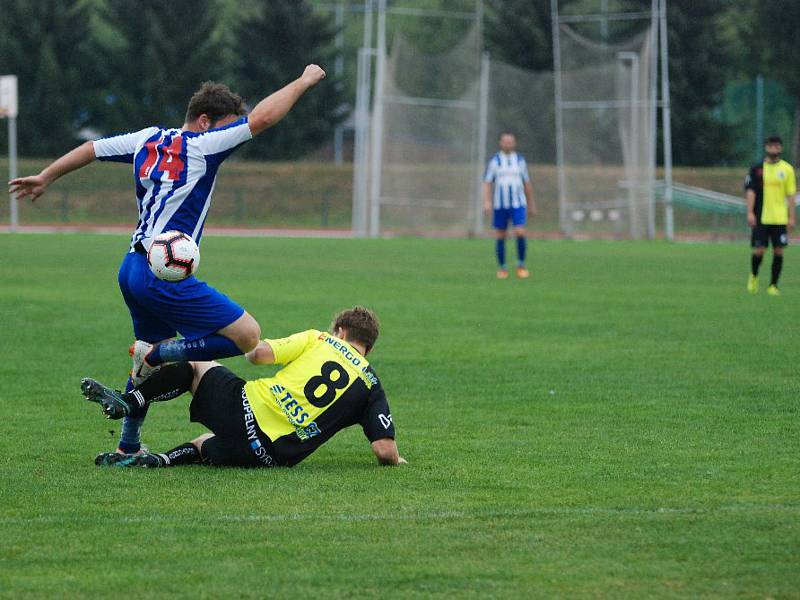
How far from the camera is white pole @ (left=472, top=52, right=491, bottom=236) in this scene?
37.0 m

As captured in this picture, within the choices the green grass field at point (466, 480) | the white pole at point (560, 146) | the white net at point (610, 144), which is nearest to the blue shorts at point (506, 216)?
the green grass field at point (466, 480)

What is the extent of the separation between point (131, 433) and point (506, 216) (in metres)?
15.8

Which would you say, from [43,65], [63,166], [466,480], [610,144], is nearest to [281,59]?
[43,65]

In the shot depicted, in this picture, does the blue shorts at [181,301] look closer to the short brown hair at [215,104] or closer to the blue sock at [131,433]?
the blue sock at [131,433]

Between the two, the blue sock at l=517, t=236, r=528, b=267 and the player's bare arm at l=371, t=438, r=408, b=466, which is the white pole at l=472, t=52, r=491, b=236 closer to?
the blue sock at l=517, t=236, r=528, b=267

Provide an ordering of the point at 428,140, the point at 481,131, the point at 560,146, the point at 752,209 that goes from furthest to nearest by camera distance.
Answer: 1. the point at 481,131
2. the point at 428,140
3. the point at 560,146
4. the point at 752,209

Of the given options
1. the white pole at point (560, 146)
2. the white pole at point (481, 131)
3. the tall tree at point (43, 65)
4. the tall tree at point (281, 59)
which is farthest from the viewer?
the tall tree at point (281, 59)

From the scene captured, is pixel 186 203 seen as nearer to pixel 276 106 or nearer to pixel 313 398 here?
pixel 276 106

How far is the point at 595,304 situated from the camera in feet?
54.0

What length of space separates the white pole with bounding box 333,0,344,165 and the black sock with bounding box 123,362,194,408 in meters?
50.6

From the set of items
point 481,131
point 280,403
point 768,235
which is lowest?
point 280,403

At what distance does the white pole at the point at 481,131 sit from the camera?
121ft

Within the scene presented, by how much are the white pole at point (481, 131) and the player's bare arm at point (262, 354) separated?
3056 centimetres

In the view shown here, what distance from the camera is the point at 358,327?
6.75 meters
